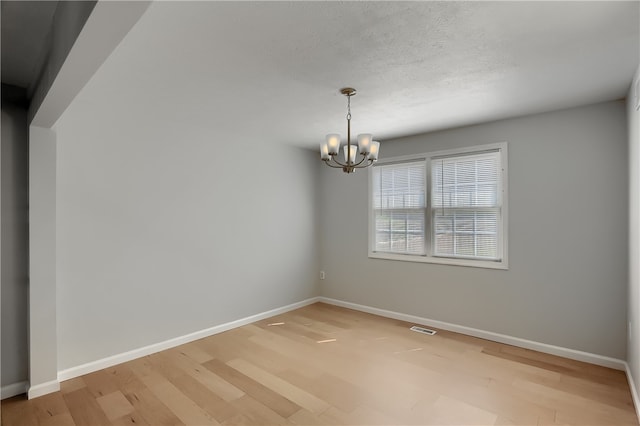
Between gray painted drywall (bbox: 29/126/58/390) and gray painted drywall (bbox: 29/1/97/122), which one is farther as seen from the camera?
gray painted drywall (bbox: 29/126/58/390)

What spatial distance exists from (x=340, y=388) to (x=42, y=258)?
2.67 meters

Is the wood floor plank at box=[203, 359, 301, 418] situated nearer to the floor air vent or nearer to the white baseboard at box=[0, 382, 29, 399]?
the white baseboard at box=[0, 382, 29, 399]

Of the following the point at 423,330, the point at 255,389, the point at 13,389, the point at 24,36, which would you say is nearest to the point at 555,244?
the point at 423,330

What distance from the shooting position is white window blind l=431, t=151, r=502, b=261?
12.2ft

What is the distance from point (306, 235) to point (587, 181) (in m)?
3.59

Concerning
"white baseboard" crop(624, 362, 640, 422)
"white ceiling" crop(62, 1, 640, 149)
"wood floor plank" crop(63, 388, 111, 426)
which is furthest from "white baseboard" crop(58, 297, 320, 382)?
"white baseboard" crop(624, 362, 640, 422)

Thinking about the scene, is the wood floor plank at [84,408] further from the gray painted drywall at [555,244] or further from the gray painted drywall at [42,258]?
the gray painted drywall at [555,244]

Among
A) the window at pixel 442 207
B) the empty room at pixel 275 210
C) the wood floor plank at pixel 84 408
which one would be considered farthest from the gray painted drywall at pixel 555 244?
the wood floor plank at pixel 84 408

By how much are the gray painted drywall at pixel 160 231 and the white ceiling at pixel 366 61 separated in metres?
0.35

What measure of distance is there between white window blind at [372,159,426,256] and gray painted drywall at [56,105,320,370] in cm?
132

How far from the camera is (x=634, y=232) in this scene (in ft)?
8.33

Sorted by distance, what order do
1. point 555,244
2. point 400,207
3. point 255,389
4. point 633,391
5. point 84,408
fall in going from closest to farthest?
point 84,408, point 633,391, point 255,389, point 555,244, point 400,207

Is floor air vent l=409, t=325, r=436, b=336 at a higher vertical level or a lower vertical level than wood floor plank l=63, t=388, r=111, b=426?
higher

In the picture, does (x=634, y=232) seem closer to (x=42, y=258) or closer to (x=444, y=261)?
(x=444, y=261)
